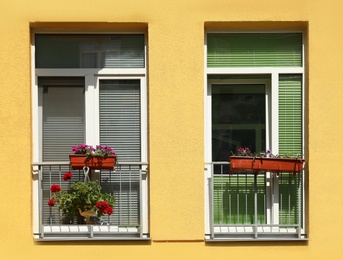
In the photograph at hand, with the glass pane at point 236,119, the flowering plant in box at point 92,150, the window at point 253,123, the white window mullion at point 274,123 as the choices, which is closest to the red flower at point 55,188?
the flowering plant in box at point 92,150

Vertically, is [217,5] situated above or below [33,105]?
above

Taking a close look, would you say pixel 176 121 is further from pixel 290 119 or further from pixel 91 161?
pixel 290 119

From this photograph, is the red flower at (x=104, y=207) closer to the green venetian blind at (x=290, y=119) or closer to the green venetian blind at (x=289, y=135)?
the green venetian blind at (x=289, y=135)

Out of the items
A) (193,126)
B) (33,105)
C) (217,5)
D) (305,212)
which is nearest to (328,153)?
(305,212)

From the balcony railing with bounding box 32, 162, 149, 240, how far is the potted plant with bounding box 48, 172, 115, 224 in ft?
0.51

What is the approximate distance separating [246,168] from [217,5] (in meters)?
2.07

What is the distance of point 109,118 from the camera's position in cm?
862

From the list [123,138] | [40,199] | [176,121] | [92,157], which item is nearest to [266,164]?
[176,121]

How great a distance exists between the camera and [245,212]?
8555 millimetres

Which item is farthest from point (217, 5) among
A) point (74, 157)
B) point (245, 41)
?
point (74, 157)

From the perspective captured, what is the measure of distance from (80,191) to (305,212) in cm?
286

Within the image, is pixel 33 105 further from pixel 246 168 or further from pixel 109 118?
pixel 246 168

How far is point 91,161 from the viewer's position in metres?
8.24

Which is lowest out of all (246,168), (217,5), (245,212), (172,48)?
(245,212)
